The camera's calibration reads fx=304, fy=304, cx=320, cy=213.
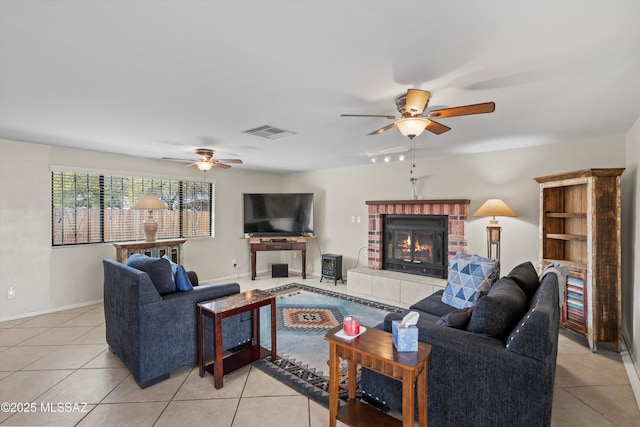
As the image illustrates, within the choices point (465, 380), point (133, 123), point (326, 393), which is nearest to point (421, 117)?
point (465, 380)

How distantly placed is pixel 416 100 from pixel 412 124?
0.67 ft

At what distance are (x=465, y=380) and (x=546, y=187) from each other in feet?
9.80

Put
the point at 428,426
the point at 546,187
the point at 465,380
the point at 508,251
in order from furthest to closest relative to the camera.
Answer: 1. the point at 508,251
2. the point at 546,187
3. the point at 428,426
4. the point at 465,380

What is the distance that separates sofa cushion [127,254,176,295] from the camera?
2.56 metres

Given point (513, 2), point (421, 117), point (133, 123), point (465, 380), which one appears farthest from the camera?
point (133, 123)

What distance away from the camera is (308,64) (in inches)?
73.2

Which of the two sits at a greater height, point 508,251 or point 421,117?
point 421,117

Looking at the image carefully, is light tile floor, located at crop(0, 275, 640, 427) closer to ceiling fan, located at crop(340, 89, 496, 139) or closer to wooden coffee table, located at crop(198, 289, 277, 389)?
wooden coffee table, located at crop(198, 289, 277, 389)

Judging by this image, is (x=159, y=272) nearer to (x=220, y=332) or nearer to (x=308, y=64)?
(x=220, y=332)

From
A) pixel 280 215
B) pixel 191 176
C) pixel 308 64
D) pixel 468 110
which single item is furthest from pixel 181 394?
pixel 280 215

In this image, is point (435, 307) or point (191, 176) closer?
point (435, 307)

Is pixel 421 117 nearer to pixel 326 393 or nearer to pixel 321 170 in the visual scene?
pixel 326 393

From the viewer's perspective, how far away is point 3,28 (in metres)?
1.50

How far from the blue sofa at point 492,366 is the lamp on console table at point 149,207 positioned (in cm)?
396
